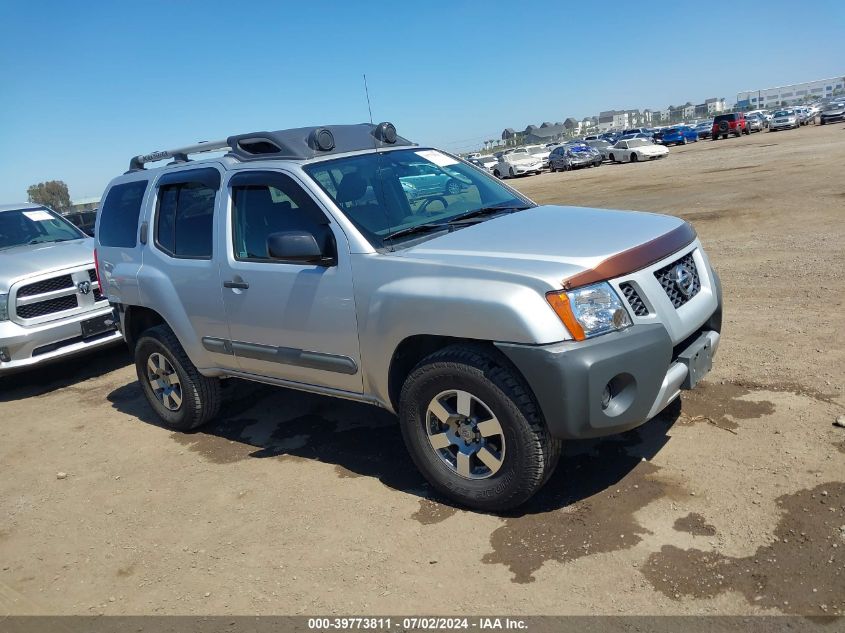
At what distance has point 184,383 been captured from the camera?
5.41m

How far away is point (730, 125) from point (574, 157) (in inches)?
682

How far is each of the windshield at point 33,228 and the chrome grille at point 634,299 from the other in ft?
24.7

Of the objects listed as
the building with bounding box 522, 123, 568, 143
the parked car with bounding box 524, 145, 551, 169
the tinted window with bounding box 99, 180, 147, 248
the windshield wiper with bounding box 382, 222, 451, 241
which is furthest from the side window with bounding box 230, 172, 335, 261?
the building with bounding box 522, 123, 568, 143

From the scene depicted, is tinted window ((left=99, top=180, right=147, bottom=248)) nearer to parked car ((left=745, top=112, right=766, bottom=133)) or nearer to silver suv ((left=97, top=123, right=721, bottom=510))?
silver suv ((left=97, top=123, right=721, bottom=510))

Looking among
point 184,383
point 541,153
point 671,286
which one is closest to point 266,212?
point 184,383

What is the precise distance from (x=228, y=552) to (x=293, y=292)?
154cm

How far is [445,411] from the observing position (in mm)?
3736

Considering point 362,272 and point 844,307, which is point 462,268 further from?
point 844,307

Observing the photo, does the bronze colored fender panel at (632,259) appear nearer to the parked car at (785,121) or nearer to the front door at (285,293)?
the front door at (285,293)

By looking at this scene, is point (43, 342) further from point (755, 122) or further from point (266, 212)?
point (755, 122)

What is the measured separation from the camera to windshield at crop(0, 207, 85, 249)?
8.47 meters

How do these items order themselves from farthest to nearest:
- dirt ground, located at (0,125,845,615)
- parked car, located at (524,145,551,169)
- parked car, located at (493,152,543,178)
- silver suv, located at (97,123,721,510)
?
parked car, located at (524,145,551,169)
parked car, located at (493,152,543,178)
silver suv, located at (97,123,721,510)
dirt ground, located at (0,125,845,615)

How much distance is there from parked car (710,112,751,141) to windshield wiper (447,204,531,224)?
173 ft

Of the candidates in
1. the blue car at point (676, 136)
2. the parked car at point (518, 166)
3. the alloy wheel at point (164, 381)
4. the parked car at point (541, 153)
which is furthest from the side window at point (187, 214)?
the blue car at point (676, 136)
